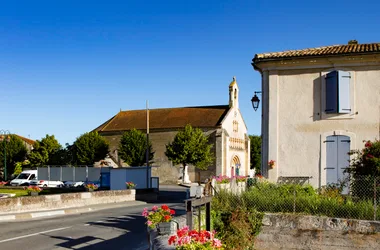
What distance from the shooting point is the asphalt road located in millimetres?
11289

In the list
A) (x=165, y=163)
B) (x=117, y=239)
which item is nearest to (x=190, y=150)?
(x=165, y=163)

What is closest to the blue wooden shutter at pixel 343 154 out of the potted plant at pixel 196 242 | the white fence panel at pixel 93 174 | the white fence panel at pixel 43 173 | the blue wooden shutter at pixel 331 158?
the blue wooden shutter at pixel 331 158

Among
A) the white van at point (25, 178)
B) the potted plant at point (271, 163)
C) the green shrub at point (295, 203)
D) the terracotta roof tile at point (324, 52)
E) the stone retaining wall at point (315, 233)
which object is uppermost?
the terracotta roof tile at point (324, 52)

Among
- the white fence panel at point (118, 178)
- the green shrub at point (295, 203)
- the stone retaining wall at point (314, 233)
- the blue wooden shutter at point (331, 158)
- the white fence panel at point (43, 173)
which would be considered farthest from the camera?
the white fence panel at point (43, 173)

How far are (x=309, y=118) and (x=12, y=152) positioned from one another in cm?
5038

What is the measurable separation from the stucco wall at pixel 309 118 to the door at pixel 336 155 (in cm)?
15

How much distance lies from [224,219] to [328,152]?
7.04 meters

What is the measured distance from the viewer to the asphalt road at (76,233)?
11289 mm

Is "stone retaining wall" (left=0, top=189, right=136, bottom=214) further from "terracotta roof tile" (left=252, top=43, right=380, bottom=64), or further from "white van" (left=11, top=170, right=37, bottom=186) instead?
"white van" (left=11, top=170, right=37, bottom=186)

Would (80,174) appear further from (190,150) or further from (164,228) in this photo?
(164,228)

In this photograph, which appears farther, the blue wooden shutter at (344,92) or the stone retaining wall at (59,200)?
the stone retaining wall at (59,200)

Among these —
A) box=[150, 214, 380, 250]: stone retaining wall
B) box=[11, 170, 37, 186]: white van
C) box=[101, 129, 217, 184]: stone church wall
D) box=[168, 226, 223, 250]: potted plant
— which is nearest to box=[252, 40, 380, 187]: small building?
box=[150, 214, 380, 250]: stone retaining wall

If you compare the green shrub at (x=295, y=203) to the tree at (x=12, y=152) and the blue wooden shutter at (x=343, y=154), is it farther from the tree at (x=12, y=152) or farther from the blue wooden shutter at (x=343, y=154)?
the tree at (x=12, y=152)

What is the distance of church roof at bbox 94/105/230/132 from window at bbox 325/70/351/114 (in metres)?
41.9
